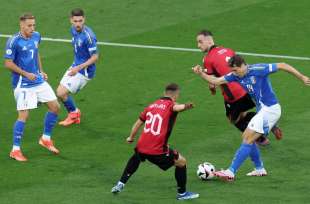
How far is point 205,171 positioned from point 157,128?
4.88ft

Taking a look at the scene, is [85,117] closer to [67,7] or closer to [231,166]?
[231,166]

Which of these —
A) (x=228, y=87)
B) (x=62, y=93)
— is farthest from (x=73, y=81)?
(x=228, y=87)

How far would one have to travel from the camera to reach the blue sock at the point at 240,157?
Answer: 15539 mm

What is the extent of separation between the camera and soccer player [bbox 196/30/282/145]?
1708 centimetres

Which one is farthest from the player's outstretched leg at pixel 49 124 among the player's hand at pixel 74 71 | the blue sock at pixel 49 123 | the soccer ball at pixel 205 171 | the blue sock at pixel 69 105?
the soccer ball at pixel 205 171

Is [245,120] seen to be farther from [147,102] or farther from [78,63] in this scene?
[78,63]

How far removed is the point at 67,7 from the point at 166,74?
7.41 m

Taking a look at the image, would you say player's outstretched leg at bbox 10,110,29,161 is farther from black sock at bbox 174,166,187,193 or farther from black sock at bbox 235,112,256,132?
black sock at bbox 235,112,256,132

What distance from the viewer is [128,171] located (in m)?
14.8

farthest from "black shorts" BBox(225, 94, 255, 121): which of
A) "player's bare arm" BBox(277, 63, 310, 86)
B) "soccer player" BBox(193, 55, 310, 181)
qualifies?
"player's bare arm" BBox(277, 63, 310, 86)

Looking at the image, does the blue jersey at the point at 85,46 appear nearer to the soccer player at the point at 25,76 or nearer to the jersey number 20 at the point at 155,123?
the soccer player at the point at 25,76

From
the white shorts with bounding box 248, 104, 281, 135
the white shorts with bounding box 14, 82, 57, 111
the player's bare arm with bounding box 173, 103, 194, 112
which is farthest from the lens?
the white shorts with bounding box 14, 82, 57, 111

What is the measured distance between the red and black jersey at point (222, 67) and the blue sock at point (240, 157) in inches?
74.5

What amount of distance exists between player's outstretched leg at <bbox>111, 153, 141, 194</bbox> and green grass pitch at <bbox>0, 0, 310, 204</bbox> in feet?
0.64
